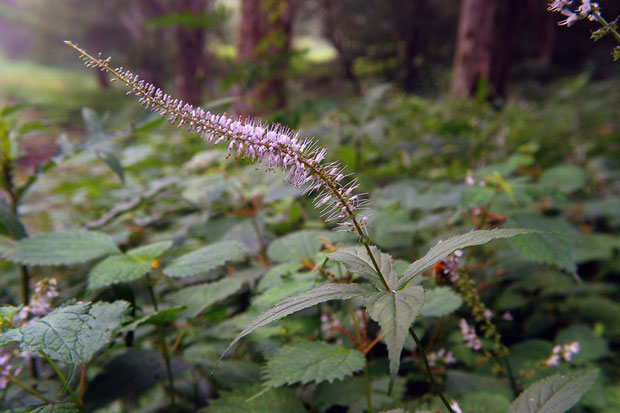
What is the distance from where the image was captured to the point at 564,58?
14352 mm

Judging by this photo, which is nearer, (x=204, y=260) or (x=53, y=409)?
(x=53, y=409)

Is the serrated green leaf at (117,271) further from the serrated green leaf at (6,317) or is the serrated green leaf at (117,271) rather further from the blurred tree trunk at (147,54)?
the blurred tree trunk at (147,54)

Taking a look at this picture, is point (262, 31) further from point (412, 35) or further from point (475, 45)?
point (412, 35)

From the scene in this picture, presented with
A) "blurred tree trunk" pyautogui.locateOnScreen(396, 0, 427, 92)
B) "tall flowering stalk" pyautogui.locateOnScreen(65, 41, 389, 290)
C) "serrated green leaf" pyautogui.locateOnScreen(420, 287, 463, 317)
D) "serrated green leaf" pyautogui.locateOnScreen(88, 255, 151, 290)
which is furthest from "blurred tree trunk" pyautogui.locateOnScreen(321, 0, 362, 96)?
"tall flowering stalk" pyautogui.locateOnScreen(65, 41, 389, 290)

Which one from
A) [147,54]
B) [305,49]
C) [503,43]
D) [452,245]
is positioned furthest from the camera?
[147,54]

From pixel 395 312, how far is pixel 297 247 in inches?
32.1

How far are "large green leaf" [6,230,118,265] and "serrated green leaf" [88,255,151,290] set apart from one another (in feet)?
0.27

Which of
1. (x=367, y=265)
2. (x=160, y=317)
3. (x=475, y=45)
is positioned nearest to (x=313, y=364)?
(x=367, y=265)

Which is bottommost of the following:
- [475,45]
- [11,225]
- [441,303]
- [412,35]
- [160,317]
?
[441,303]

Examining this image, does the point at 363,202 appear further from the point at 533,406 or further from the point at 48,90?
the point at 48,90

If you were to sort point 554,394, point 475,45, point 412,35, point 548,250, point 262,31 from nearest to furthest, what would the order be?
point 554,394, point 548,250, point 262,31, point 475,45, point 412,35

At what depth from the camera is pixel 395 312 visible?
0.70 metres

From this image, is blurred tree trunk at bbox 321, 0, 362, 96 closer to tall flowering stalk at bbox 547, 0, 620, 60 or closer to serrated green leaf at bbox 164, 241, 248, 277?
serrated green leaf at bbox 164, 241, 248, 277

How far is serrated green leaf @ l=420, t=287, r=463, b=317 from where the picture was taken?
1.25 meters
